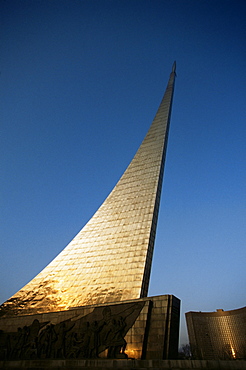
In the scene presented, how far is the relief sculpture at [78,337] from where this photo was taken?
593 cm

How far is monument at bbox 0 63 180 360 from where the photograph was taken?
5883 mm

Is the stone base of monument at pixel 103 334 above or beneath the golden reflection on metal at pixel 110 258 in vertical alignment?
beneath

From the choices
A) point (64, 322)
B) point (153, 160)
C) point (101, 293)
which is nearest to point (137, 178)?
point (153, 160)

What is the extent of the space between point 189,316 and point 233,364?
63.4 ft

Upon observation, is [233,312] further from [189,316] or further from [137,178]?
[137,178]

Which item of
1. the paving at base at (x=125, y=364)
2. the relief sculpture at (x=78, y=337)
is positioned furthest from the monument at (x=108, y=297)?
the paving at base at (x=125, y=364)

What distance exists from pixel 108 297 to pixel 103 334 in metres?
1.52

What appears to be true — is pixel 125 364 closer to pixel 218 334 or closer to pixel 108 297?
pixel 108 297

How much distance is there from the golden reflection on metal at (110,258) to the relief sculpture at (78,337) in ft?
3.12

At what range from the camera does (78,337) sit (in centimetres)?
634

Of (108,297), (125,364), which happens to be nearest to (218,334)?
(108,297)

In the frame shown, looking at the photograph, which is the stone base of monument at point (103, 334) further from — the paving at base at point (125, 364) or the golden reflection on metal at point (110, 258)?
the golden reflection on metal at point (110, 258)

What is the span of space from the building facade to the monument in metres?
15.3

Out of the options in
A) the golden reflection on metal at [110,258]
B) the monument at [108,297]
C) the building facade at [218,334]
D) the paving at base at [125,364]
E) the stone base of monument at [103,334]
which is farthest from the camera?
the building facade at [218,334]
